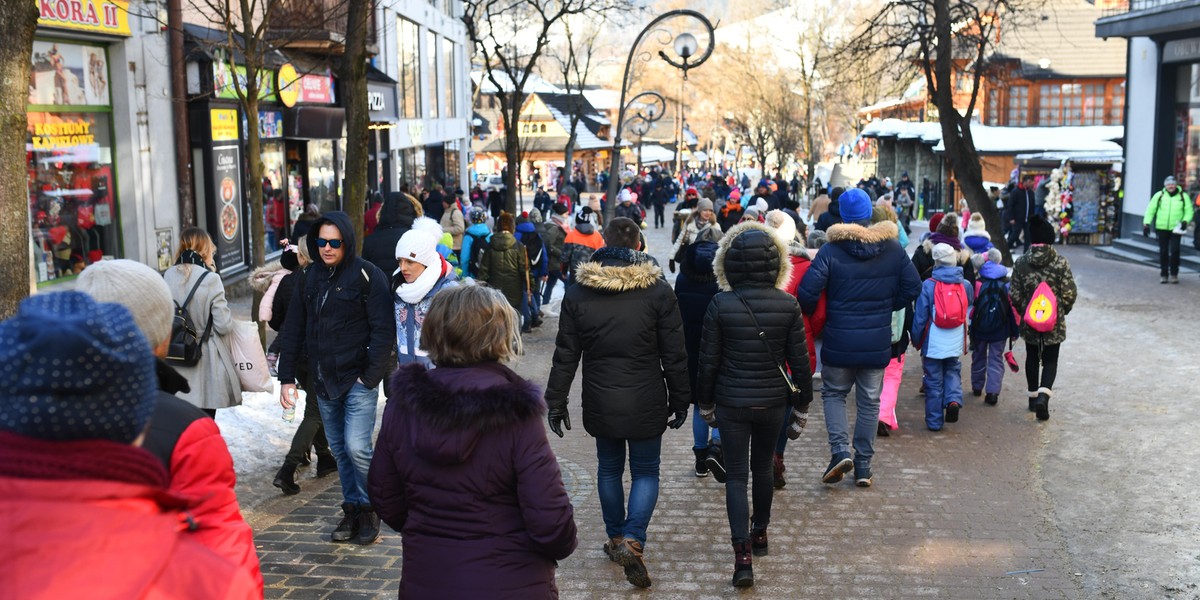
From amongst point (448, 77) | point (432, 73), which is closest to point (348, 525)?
point (432, 73)

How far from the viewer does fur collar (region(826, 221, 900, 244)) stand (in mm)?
7602

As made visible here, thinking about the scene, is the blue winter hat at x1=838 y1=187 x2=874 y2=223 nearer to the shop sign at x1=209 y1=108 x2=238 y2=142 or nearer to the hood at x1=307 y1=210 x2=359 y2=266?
the hood at x1=307 y1=210 x2=359 y2=266

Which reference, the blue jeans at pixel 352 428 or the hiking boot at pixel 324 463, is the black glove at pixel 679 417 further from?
the hiking boot at pixel 324 463

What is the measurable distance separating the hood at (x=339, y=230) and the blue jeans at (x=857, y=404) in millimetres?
3173

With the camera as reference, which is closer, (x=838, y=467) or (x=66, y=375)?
(x=66, y=375)

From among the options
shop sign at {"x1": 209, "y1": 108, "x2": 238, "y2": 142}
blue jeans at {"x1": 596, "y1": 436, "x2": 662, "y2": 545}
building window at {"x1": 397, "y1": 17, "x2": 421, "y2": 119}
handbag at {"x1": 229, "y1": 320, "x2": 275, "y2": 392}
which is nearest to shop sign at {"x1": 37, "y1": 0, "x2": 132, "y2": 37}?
shop sign at {"x1": 209, "y1": 108, "x2": 238, "y2": 142}

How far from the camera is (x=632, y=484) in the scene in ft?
20.7

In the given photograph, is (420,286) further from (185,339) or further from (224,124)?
(224,124)

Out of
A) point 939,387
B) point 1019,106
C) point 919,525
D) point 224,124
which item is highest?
point 1019,106

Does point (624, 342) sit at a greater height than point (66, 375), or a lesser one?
lesser

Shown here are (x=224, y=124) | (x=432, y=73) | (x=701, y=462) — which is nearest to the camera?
(x=701, y=462)

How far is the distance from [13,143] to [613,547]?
11.9 ft

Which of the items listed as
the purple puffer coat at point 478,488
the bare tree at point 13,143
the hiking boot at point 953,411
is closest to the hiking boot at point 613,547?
the purple puffer coat at point 478,488

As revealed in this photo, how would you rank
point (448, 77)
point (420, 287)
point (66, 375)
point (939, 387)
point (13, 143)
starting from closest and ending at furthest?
1. point (66, 375)
2. point (13, 143)
3. point (420, 287)
4. point (939, 387)
5. point (448, 77)
